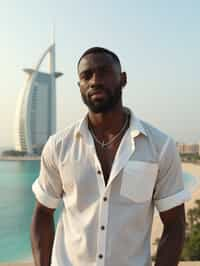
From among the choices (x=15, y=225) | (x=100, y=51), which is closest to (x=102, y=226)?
(x=100, y=51)

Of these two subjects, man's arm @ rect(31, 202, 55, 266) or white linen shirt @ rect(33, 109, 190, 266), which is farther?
man's arm @ rect(31, 202, 55, 266)

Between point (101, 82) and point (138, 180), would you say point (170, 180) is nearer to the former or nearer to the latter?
point (138, 180)

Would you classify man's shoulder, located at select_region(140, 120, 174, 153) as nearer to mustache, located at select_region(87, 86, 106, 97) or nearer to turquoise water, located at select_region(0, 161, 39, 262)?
mustache, located at select_region(87, 86, 106, 97)

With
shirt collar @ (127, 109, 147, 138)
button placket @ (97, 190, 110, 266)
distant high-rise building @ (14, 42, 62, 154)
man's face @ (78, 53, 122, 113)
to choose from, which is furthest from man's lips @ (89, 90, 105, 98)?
distant high-rise building @ (14, 42, 62, 154)

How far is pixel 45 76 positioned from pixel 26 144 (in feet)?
46.1

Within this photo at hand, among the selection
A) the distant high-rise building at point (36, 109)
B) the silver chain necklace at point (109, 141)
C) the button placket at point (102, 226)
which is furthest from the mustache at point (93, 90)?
the distant high-rise building at point (36, 109)

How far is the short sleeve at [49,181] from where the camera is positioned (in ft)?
3.25

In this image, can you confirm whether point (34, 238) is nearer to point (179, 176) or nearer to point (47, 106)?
point (179, 176)

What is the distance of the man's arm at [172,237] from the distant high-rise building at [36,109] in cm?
5712

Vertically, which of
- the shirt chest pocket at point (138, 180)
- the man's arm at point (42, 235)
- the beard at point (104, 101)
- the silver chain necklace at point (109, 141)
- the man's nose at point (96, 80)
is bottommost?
the man's arm at point (42, 235)

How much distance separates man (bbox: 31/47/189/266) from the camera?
35.7 inches

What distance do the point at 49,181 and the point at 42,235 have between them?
0.16 metres

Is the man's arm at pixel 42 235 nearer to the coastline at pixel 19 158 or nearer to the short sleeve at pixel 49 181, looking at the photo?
the short sleeve at pixel 49 181

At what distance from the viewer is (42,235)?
3.42ft
